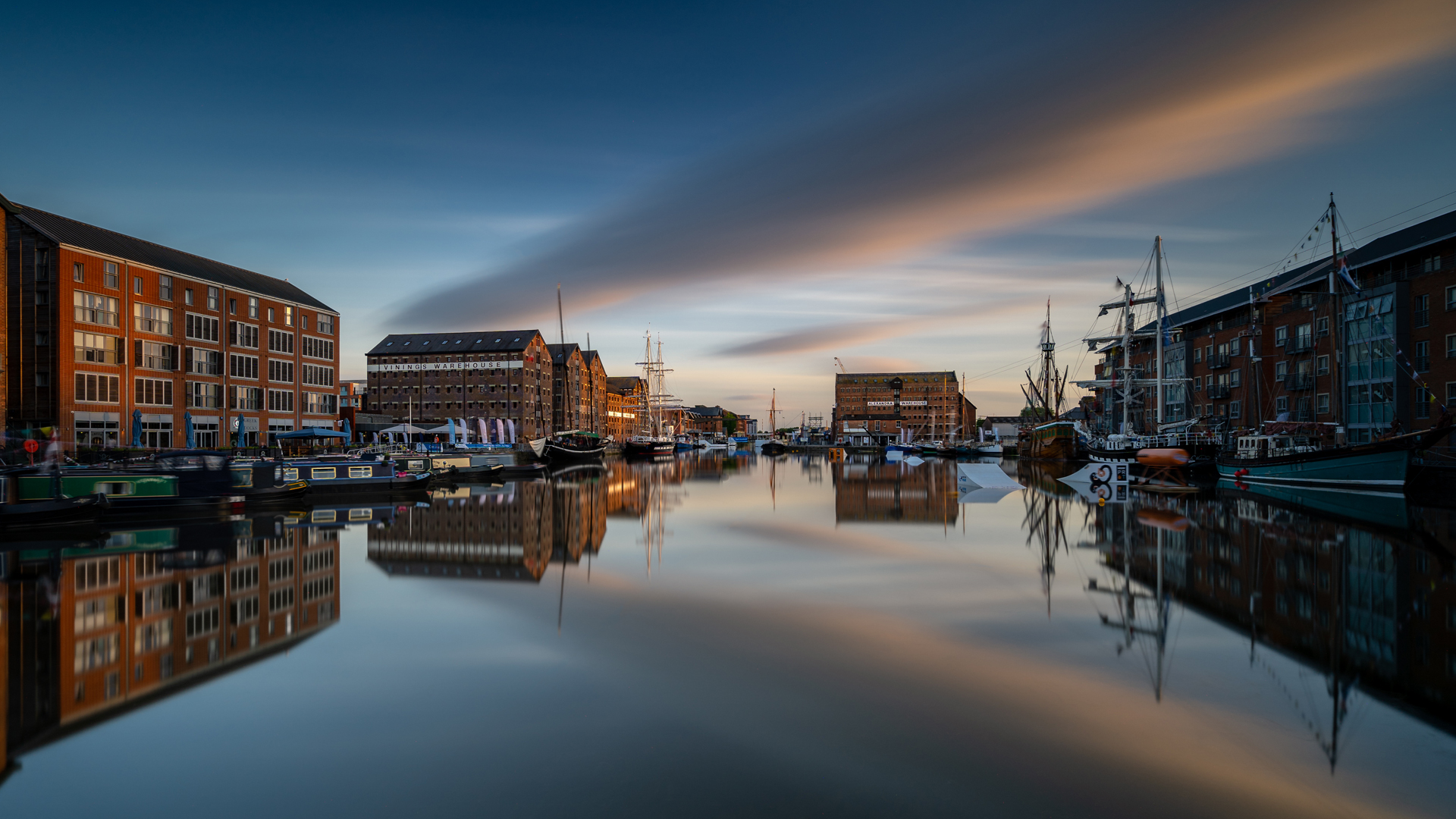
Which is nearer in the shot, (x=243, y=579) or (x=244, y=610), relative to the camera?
(x=244, y=610)

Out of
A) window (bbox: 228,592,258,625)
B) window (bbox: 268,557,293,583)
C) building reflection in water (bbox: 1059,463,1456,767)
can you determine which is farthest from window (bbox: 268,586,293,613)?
building reflection in water (bbox: 1059,463,1456,767)

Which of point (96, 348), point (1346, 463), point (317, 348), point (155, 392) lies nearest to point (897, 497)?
point (1346, 463)

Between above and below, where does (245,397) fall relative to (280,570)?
above

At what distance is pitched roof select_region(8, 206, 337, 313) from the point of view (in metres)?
45.5

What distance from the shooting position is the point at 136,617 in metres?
12.7

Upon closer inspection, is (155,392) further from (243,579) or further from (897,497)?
(897,497)

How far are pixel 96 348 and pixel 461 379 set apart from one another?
227ft

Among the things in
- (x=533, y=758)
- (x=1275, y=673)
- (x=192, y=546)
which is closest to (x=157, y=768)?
(x=533, y=758)

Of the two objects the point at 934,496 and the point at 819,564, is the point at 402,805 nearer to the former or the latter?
the point at 819,564

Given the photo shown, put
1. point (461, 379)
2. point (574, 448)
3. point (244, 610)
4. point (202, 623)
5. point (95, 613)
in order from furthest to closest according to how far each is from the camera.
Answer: point (461, 379) → point (574, 448) → point (244, 610) → point (95, 613) → point (202, 623)

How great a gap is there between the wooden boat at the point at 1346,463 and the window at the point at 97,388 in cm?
7310

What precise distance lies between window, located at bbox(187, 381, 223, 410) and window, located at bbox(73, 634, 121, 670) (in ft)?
170

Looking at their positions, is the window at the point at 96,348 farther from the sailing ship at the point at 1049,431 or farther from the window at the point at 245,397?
the sailing ship at the point at 1049,431

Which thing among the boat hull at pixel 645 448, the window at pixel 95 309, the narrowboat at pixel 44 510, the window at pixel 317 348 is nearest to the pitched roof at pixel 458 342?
the boat hull at pixel 645 448
